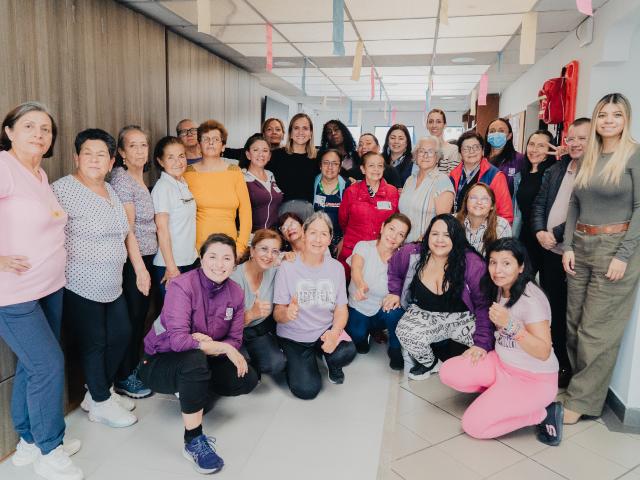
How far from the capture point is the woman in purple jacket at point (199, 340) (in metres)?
2.17

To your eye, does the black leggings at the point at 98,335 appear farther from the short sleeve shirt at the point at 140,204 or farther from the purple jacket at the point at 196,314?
the short sleeve shirt at the point at 140,204

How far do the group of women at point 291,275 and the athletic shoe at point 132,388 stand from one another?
1cm

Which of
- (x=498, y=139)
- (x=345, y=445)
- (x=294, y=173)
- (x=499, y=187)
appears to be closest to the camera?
(x=345, y=445)

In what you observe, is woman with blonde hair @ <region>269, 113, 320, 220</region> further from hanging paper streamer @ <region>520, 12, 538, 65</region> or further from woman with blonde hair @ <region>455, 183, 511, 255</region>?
hanging paper streamer @ <region>520, 12, 538, 65</region>

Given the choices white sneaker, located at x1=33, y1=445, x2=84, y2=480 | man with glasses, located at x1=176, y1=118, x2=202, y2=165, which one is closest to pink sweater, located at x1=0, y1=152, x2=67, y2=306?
white sneaker, located at x1=33, y1=445, x2=84, y2=480

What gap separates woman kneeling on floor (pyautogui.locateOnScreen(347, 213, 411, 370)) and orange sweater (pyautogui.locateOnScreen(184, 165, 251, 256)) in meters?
0.76

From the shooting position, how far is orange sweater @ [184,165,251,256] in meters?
2.94

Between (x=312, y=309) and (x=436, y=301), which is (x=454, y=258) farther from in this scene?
(x=312, y=309)

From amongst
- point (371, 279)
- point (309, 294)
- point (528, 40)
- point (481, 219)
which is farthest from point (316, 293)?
point (528, 40)

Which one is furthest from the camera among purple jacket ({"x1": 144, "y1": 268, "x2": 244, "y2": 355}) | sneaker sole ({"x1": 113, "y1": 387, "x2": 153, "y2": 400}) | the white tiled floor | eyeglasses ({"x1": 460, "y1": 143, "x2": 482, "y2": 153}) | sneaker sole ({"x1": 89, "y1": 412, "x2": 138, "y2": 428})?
eyeglasses ({"x1": 460, "y1": 143, "x2": 482, "y2": 153})

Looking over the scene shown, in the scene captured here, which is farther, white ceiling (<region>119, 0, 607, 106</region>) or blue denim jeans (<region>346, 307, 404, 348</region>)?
white ceiling (<region>119, 0, 607, 106</region>)

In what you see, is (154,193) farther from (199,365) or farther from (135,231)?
(199,365)

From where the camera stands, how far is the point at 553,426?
2.31 metres

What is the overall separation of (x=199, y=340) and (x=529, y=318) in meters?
1.51
